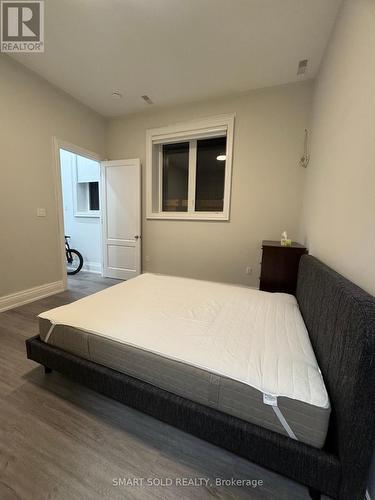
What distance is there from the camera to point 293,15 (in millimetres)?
1896

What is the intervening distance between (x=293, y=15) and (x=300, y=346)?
2768mm

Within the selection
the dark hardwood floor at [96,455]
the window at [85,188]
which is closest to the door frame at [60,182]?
the window at [85,188]

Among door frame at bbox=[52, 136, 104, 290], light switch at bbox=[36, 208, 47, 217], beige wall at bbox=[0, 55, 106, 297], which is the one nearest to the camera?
beige wall at bbox=[0, 55, 106, 297]

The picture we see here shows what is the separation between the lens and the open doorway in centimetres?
450

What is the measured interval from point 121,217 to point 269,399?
11.9 ft

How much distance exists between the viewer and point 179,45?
2248 millimetres

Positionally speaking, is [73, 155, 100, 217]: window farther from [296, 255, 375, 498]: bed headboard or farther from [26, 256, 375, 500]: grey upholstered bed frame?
[296, 255, 375, 498]: bed headboard

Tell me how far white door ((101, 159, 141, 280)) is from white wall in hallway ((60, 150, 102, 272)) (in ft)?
1.98

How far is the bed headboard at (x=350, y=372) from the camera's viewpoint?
0.69m

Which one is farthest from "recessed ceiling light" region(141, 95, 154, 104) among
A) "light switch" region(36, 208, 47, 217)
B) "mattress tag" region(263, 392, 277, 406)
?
"mattress tag" region(263, 392, 277, 406)

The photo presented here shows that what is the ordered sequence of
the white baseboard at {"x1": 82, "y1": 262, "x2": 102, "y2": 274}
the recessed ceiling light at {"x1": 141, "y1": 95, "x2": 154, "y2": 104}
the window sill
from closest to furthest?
1. the recessed ceiling light at {"x1": 141, "y1": 95, "x2": 154, "y2": 104}
2. the window sill
3. the white baseboard at {"x1": 82, "y1": 262, "x2": 102, "y2": 274}

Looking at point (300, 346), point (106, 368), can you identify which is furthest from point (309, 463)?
point (106, 368)

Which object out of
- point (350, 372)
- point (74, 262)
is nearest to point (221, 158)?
point (350, 372)

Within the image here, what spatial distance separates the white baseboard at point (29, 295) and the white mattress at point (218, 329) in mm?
1687
